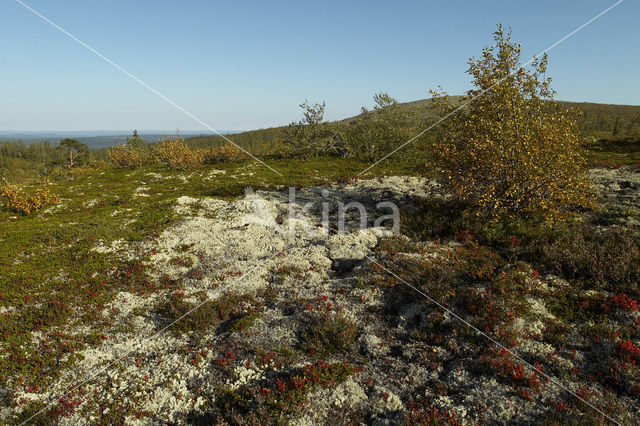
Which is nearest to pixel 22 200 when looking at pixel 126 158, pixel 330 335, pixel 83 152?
pixel 126 158

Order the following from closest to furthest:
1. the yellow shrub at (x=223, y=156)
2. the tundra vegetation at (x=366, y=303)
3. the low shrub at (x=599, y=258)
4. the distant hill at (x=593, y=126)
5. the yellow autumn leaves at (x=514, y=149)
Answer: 1. the tundra vegetation at (x=366, y=303)
2. the low shrub at (x=599, y=258)
3. the yellow autumn leaves at (x=514, y=149)
4. the distant hill at (x=593, y=126)
5. the yellow shrub at (x=223, y=156)

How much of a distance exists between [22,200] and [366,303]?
92.9ft

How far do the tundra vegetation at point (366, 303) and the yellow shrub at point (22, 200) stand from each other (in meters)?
1.66

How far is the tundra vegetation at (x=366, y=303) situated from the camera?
322 inches

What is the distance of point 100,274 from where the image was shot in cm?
1506

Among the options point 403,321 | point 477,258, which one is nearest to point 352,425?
point 403,321

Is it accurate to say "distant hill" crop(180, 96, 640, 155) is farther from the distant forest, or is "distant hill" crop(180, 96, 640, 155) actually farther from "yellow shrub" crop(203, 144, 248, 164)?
"yellow shrub" crop(203, 144, 248, 164)

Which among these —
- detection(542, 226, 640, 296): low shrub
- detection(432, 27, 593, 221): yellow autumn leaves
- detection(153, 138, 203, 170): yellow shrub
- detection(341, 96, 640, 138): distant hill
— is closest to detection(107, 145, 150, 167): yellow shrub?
detection(153, 138, 203, 170): yellow shrub

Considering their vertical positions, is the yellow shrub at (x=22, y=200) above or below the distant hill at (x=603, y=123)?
below

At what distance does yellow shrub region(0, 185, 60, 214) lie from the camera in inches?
963

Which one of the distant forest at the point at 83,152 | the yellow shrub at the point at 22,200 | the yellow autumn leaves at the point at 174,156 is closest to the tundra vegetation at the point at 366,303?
the yellow shrub at the point at 22,200

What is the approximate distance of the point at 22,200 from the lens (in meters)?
24.6

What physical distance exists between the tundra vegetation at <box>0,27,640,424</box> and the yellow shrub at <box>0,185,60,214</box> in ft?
5.43

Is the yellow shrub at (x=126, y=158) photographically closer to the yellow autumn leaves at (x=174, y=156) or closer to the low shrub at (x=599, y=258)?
the yellow autumn leaves at (x=174, y=156)
